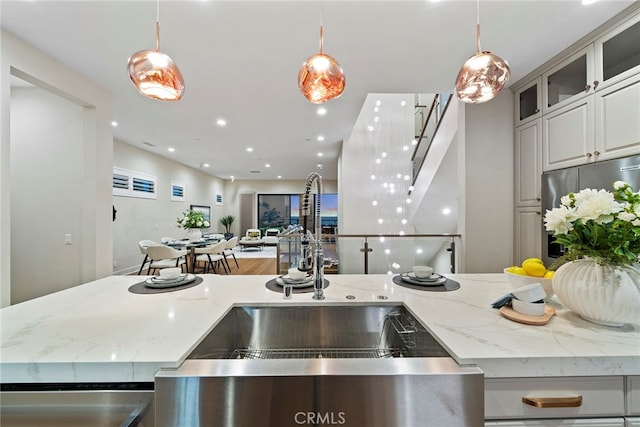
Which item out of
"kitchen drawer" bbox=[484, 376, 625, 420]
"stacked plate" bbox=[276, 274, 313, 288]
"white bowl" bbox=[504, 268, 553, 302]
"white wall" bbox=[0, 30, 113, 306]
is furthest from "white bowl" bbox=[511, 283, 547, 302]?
"white wall" bbox=[0, 30, 113, 306]

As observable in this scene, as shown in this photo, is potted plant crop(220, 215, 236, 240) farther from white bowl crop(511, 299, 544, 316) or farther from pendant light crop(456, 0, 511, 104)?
white bowl crop(511, 299, 544, 316)

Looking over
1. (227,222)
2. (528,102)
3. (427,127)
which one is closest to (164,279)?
(528,102)

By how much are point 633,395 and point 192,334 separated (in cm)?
139

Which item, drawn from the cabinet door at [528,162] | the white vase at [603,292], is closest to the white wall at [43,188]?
the white vase at [603,292]

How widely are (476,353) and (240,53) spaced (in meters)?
2.67

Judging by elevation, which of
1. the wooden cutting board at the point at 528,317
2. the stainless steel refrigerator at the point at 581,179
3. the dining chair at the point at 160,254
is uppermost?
the stainless steel refrigerator at the point at 581,179

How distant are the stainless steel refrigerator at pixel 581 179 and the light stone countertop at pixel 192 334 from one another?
1.15 metres

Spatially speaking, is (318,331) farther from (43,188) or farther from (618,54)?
(43,188)

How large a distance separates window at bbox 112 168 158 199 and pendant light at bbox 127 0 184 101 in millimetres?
4352

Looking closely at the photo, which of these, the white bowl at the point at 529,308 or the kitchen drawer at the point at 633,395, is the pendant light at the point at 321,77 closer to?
the white bowl at the point at 529,308

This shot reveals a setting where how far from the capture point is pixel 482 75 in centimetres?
131

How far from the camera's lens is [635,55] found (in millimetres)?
1758

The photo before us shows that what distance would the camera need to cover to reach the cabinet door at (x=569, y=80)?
202 centimetres
